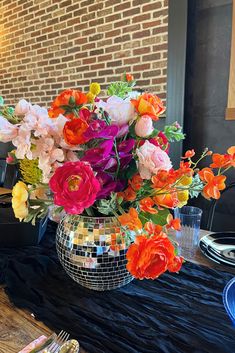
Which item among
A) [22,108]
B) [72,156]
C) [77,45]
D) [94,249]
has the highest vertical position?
[77,45]

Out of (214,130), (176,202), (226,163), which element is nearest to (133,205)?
(176,202)

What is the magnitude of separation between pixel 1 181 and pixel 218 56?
79.7 inches

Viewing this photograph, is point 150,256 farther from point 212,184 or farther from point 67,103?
point 67,103

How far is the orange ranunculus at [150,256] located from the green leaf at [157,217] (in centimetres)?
13

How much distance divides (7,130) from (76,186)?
0.21 m

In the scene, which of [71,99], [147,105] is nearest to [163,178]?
[147,105]

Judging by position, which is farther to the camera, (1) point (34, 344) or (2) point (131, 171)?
(2) point (131, 171)

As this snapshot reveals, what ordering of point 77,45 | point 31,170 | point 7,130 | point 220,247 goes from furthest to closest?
1. point 77,45
2. point 220,247
3. point 31,170
4. point 7,130

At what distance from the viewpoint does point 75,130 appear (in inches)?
25.6

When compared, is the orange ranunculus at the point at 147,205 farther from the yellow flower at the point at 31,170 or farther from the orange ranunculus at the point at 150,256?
the yellow flower at the point at 31,170

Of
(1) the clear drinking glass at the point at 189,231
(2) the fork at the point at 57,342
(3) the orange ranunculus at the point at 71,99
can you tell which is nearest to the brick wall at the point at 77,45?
(1) the clear drinking glass at the point at 189,231

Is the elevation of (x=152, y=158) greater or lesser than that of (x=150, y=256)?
greater

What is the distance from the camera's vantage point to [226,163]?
0.72m

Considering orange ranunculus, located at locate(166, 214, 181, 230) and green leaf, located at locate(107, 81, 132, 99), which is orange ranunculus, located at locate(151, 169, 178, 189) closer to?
orange ranunculus, located at locate(166, 214, 181, 230)
